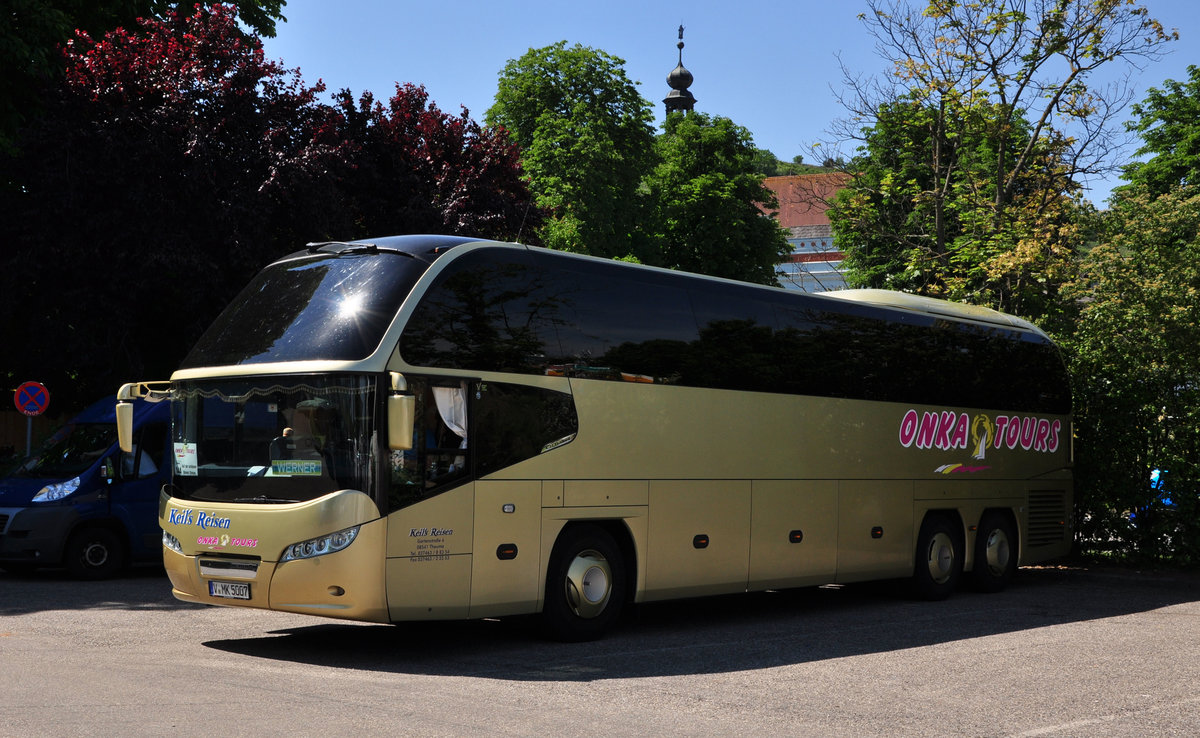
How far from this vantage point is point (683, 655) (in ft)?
34.8

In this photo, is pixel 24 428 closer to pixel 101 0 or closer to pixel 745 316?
pixel 101 0

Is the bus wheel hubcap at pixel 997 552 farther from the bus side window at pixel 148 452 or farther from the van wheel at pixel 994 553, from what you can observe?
the bus side window at pixel 148 452

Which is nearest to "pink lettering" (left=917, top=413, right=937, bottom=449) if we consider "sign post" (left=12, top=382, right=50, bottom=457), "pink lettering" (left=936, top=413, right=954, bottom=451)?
"pink lettering" (left=936, top=413, right=954, bottom=451)

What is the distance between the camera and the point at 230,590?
10109 millimetres

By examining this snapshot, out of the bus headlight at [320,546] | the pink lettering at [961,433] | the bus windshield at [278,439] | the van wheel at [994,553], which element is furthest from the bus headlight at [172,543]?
the van wheel at [994,553]

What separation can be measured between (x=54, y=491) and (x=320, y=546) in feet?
25.3

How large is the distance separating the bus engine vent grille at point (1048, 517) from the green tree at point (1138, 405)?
100cm

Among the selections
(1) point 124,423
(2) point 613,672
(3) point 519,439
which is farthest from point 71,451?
(2) point 613,672

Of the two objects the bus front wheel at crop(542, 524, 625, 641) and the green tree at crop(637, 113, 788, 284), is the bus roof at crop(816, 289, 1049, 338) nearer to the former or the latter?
the bus front wheel at crop(542, 524, 625, 641)

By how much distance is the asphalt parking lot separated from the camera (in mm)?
7488

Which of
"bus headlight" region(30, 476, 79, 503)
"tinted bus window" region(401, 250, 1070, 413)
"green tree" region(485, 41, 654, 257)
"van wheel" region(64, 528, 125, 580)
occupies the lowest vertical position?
"van wheel" region(64, 528, 125, 580)

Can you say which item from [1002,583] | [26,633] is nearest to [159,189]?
[26,633]

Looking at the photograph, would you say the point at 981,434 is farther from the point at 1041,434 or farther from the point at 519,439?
the point at 519,439

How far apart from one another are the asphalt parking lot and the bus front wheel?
0.22 m
